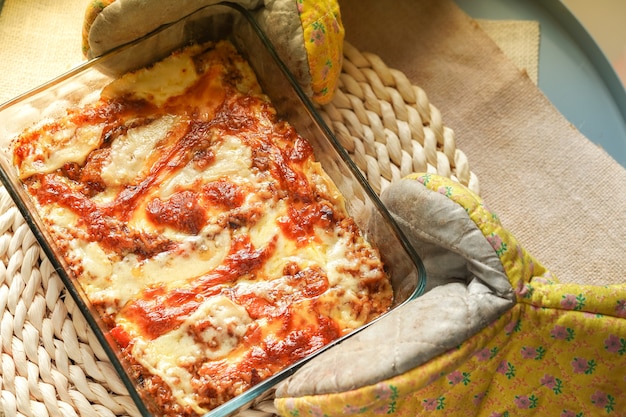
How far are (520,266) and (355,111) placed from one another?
2.02ft

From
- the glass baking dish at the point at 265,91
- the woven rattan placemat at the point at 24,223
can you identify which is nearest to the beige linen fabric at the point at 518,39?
the woven rattan placemat at the point at 24,223

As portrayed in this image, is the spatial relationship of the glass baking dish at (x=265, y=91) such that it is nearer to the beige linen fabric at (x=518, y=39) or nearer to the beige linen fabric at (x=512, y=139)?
the beige linen fabric at (x=512, y=139)

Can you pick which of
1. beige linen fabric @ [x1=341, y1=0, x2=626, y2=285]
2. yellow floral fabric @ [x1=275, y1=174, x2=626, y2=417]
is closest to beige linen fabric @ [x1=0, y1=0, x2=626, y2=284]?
beige linen fabric @ [x1=341, y1=0, x2=626, y2=285]

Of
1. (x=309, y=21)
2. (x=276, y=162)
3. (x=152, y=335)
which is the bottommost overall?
(x=152, y=335)

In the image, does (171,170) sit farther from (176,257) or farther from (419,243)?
(419,243)

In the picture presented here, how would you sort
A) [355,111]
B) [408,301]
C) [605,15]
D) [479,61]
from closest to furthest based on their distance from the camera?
[408,301]
[355,111]
[479,61]
[605,15]

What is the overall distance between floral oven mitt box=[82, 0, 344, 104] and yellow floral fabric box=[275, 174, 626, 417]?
441 mm

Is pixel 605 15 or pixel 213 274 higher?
pixel 213 274

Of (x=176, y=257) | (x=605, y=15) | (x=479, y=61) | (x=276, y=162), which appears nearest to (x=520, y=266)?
(x=276, y=162)

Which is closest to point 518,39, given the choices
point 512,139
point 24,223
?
point 512,139

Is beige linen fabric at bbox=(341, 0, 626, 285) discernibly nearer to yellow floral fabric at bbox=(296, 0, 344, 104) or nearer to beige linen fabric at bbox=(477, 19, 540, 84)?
beige linen fabric at bbox=(477, 19, 540, 84)

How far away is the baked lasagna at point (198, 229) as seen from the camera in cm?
163

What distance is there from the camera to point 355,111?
2.00 metres

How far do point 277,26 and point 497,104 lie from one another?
699mm
